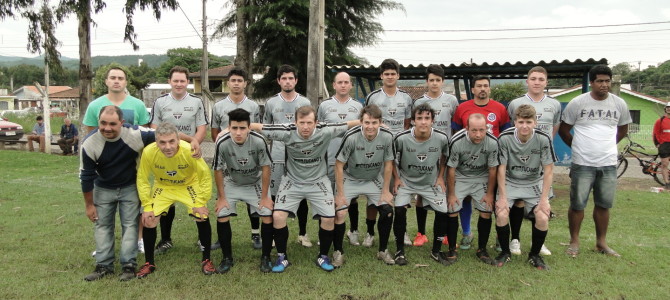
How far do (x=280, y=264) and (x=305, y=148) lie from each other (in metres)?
1.15

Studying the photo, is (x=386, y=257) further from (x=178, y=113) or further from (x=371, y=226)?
(x=178, y=113)

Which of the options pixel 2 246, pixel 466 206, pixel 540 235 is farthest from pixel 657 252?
pixel 2 246

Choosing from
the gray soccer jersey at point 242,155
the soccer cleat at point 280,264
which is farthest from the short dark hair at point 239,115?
the soccer cleat at point 280,264

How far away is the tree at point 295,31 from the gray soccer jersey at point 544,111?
9.74 metres

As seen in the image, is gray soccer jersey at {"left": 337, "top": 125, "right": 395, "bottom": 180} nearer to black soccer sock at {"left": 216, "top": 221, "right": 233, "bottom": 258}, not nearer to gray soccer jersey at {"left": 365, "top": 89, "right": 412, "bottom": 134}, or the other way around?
gray soccer jersey at {"left": 365, "top": 89, "right": 412, "bottom": 134}

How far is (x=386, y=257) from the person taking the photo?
15.2 feet

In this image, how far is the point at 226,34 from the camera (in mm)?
16109

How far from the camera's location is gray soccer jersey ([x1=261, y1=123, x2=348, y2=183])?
4.59 meters

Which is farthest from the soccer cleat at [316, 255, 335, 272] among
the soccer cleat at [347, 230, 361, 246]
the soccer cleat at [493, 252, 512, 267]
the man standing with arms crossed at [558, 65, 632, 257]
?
the man standing with arms crossed at [558, 65, 632, 257]

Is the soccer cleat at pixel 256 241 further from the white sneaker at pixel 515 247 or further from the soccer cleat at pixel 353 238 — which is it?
the white sneaker at pixel 515 247

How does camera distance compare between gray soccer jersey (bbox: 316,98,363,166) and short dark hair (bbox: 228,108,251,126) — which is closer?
short dark hair (bbox: 228,108,251,126)

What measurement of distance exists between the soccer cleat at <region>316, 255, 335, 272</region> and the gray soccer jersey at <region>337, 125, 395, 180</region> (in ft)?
3.24

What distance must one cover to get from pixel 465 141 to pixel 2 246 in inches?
203

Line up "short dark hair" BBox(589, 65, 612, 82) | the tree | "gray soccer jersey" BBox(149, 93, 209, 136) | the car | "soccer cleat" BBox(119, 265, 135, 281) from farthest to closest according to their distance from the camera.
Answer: the car < the tree < "gray soccer jersey" BBox(149, 93, 209, 136) < "short dark hair" BBox(589, 65, 612, 82) < "soccer cleat" BBox(119, 265, 135, 281)
